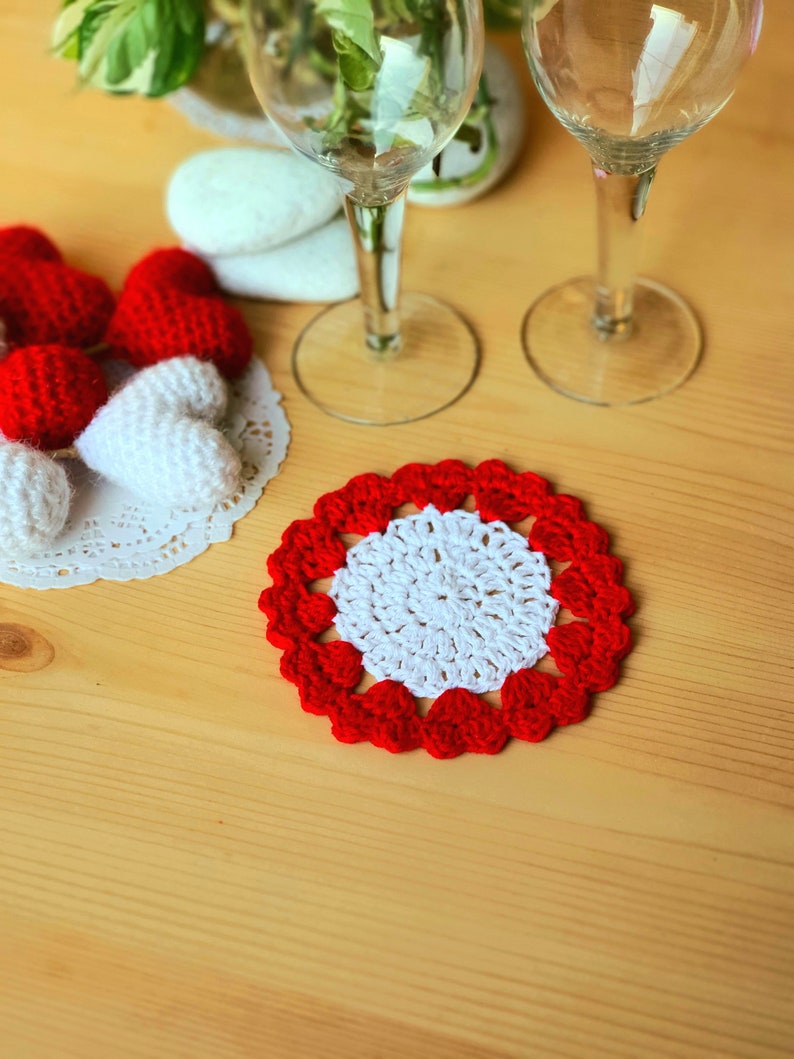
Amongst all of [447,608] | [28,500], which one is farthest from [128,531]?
[447,608]

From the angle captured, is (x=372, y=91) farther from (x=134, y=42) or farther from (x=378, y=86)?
(x=134, y=42)

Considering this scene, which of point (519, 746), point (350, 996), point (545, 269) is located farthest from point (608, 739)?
point (545, 269)

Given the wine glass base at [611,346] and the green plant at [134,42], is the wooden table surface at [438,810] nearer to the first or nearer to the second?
the wine glass base at [611,346]

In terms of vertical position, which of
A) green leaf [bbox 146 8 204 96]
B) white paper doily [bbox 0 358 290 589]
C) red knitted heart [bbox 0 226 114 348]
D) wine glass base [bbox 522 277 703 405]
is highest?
green leaf [bbox 146 8 204 96]

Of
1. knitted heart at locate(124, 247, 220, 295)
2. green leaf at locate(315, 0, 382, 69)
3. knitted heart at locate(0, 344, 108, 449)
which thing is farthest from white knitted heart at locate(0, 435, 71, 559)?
green leaf at locate(315, 0, 382, 69)

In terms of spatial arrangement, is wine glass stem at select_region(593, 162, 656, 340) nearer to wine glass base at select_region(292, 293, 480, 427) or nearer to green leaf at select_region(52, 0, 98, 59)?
wine glass base at select_region(292, 293, 480, 427)

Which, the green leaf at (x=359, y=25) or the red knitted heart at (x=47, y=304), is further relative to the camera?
the red knitted heart at (x=47, y=304)

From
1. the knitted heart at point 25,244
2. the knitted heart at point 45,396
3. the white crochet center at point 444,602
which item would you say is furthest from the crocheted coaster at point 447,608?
the knitted heart at point 25,244
